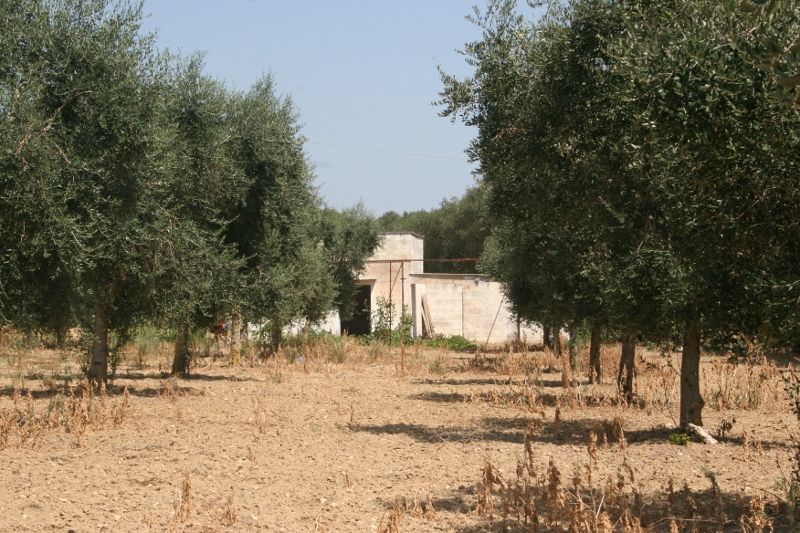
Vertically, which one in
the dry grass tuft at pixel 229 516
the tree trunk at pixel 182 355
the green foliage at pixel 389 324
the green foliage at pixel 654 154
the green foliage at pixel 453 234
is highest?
the green foliage at pixel 453 234

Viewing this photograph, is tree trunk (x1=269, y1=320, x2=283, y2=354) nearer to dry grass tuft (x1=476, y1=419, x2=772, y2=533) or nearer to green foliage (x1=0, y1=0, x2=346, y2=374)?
green foliage (x1=0, y1=0, x2=346, y2=374)

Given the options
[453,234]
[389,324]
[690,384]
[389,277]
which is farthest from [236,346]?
[453,234]

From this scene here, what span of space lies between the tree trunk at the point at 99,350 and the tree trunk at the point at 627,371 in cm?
907

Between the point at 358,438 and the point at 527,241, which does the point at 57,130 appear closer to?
the point at 358,438

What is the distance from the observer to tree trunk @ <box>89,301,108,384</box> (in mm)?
16375

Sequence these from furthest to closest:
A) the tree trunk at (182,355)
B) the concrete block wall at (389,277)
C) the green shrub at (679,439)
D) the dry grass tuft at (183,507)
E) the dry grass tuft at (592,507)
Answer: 1. the concrete block wall at (389,277)
2. the tree trunk at (182,355)
3. the green shrub at (679,439)
4. the dry grass tuft at (183,507)
5. the dry grass tuft at (592,507)

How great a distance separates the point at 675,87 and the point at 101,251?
944cm

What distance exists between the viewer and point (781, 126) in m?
6.74

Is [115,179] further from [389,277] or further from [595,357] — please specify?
[389,277]

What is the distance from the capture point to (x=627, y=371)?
16.3 metres

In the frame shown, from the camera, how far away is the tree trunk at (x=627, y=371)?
622 inches

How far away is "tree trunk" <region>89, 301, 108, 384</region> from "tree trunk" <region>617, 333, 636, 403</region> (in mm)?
9074

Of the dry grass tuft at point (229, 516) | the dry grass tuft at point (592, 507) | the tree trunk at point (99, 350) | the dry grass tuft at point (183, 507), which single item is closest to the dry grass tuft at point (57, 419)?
the tree trunk at point (99, 350)

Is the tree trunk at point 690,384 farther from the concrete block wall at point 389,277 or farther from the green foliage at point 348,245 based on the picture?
the concrete block wall at point 389,277
